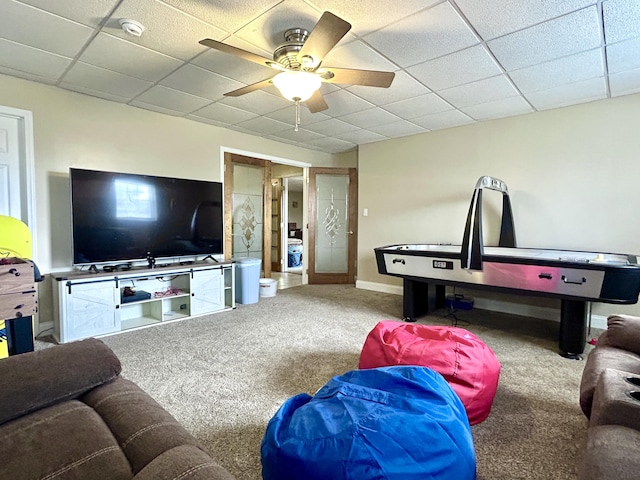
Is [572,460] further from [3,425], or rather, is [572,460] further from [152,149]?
[152,149]

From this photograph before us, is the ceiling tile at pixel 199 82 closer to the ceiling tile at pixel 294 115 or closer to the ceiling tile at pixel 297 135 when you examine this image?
the ceiling tile at pixel 294 115

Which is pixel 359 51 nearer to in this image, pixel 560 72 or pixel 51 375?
pixel 560 72

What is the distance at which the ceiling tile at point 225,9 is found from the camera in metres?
1.97

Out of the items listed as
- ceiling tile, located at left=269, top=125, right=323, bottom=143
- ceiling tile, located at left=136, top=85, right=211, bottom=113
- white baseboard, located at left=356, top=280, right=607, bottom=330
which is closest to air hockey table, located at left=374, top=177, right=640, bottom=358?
white baseboard, located at left=356, top=280, right=607, bottom=330

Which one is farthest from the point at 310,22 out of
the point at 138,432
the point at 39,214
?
the point at 39,214

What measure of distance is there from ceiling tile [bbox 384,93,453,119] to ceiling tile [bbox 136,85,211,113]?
84.3 inches

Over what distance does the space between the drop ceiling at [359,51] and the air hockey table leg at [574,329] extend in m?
2.04

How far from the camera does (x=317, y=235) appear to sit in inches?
236

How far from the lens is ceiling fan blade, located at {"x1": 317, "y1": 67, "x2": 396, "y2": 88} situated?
2.23 meters

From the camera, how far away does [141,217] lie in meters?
3.54

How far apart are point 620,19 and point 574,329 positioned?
7.56 ft

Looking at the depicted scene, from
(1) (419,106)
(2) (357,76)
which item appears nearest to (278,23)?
(2) (357,76)

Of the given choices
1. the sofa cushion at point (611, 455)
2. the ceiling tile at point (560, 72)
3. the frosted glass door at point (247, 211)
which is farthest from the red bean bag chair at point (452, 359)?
the frosted glass door at point (247, 211)

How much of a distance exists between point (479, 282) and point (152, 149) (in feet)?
13.0
